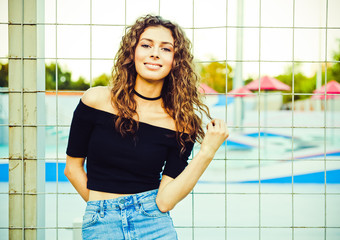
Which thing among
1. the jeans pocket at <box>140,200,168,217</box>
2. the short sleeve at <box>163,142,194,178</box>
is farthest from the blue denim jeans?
the short sleeve at <box>163,142,194,178</box>

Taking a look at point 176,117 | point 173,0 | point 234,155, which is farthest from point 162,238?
point 234,155

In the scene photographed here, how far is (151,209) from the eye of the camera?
1.32 meters

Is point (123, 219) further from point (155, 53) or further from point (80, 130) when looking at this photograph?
point (155, 53)

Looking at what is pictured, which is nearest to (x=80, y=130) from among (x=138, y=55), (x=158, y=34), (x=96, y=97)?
(x=96, y=97)

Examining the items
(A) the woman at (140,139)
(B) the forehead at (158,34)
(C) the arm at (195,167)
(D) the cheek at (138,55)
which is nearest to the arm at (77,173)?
(A) the woman at (140,139)

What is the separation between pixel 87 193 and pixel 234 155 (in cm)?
1063

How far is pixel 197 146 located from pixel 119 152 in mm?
502

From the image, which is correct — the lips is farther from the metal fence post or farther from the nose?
the metal fence post

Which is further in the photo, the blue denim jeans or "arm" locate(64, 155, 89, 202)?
"arm" locate(64, 155, 89, 202)

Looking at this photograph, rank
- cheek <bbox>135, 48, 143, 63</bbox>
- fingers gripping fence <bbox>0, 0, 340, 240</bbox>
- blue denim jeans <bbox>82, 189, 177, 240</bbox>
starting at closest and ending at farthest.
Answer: blue denim jeans <bbox>82, 189, 177, 240</bbox>, cheek <bbox>135, 48, 143, 63</bbox>, fingers gripping fence <bbox>0, 0, 340, 240</bbox>

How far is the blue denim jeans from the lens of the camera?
1.27 m

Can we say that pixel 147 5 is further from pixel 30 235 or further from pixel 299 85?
pixel 299 85

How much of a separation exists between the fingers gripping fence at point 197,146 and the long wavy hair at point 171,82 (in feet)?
0.55

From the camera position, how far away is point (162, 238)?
1329mm
